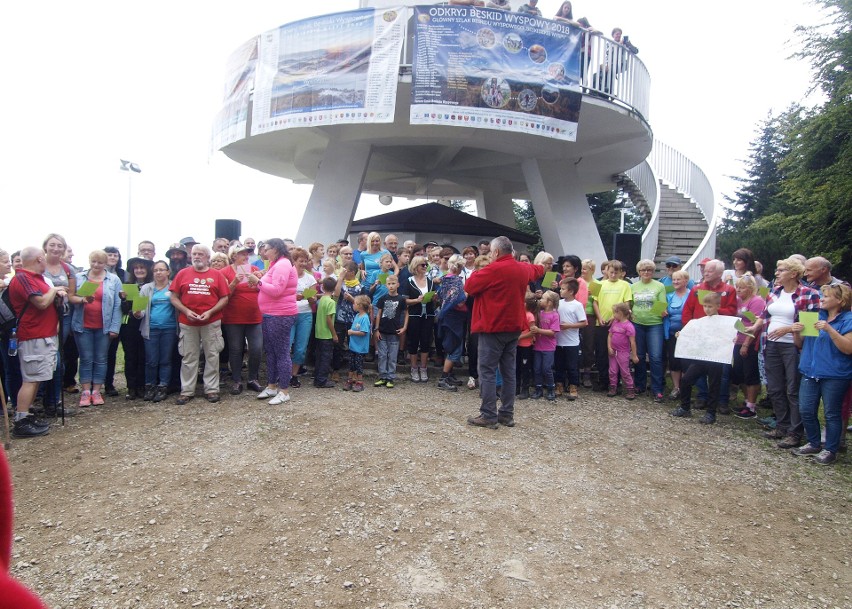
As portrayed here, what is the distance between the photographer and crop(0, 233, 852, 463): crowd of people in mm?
5539

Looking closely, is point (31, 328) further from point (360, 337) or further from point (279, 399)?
point (360, 337)

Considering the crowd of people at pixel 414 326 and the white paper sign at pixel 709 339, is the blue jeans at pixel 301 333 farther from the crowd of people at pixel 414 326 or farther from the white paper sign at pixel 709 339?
the white paper sign at pixel 709 339

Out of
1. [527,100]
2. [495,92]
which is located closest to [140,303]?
[495,92]

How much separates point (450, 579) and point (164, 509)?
212 cm

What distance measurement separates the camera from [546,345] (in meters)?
7.39

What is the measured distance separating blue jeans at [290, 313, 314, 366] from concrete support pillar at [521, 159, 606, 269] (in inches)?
374

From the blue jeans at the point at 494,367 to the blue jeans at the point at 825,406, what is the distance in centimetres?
280

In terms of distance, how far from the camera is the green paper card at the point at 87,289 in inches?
250

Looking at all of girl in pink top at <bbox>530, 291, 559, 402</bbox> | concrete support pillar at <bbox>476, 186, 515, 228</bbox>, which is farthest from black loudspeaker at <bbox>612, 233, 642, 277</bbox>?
concrete support pillar at <bbox>476, 186, 515, 228</bbox>

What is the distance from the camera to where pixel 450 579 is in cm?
333

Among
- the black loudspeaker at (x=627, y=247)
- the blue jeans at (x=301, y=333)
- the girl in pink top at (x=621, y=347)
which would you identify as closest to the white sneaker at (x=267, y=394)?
the blue jeans at (x=301, y=333)

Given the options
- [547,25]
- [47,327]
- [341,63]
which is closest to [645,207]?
[547,25]

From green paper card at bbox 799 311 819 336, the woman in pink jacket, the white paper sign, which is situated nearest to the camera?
green paper card at bbox 799 311 819 336

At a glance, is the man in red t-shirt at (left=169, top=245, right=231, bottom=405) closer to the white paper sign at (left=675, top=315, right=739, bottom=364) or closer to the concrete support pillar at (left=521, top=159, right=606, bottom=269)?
the white paper sign at (left=675, top=315, right=739, bottom=364)
